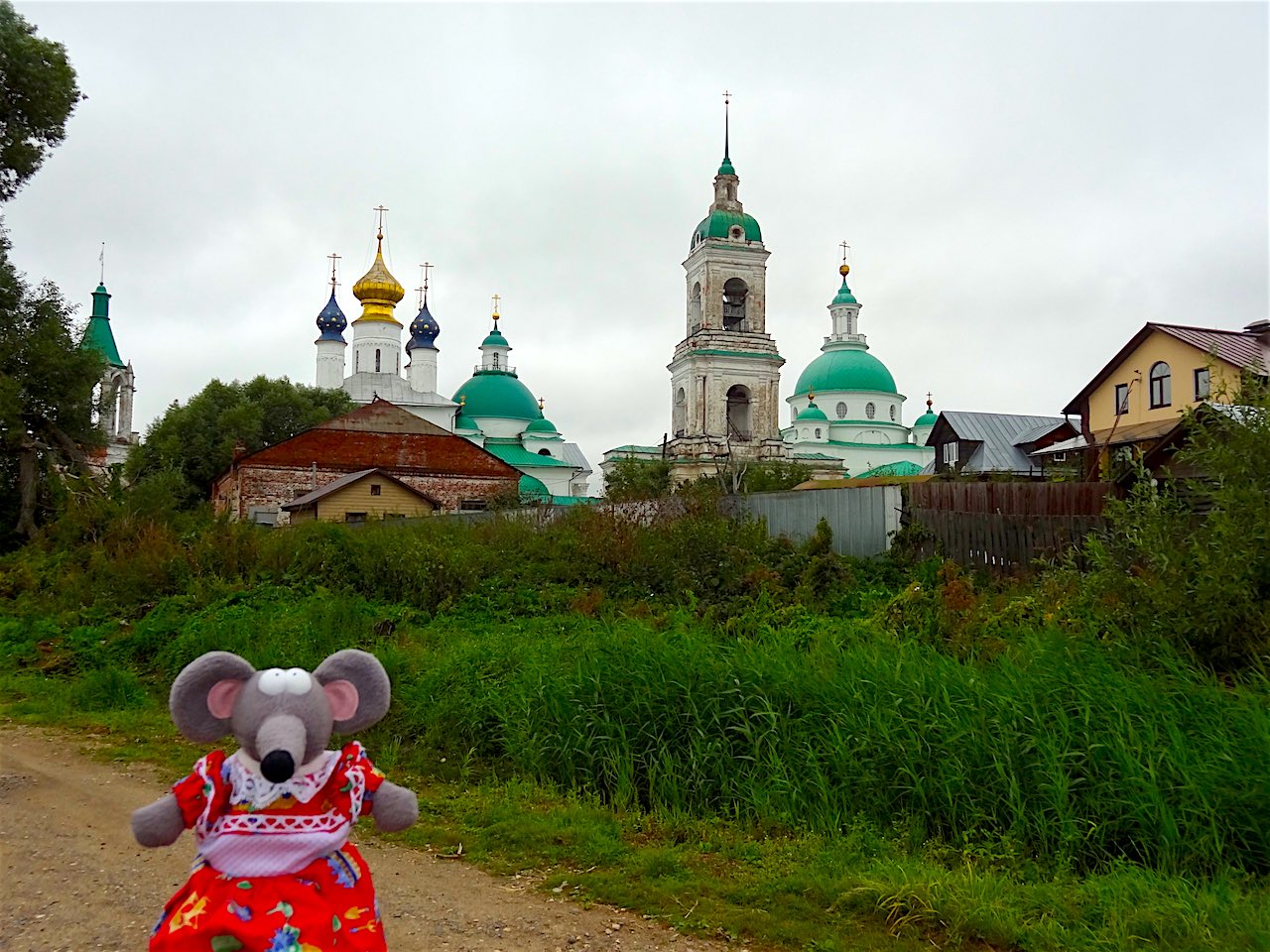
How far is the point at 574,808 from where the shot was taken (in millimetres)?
5930

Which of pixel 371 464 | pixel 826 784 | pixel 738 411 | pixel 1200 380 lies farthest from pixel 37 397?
pixel 738 411

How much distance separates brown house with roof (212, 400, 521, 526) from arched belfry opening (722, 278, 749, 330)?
22161mm

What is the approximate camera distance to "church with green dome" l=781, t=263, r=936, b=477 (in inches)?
2384

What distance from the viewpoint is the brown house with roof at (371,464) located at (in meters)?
30.7

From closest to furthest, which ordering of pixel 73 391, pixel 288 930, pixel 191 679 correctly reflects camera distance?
pixel 288 930 < pixel 191 679 < pixel 73 391

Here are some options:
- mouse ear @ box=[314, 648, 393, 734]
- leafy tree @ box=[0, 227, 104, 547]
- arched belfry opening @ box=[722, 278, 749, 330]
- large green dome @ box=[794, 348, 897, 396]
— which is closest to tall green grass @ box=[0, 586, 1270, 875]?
mouse ear @ box=[314, 648, 393, 734]

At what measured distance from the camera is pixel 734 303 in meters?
52.4

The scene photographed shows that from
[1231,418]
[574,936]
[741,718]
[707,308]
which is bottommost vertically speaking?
[574,936]

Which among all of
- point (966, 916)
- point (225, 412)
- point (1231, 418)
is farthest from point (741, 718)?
point (225, 412)

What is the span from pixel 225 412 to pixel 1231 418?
138ft

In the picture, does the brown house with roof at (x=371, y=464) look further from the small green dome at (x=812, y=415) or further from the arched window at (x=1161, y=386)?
the small green dome at (x=812, y=415)

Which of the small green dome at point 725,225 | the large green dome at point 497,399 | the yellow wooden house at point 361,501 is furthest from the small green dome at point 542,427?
the yellow wooden house at point 361,501

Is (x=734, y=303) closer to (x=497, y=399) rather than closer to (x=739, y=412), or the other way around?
(x=739, y=412)

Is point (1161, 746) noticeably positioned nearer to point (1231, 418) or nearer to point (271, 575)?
point (1231, 418)
